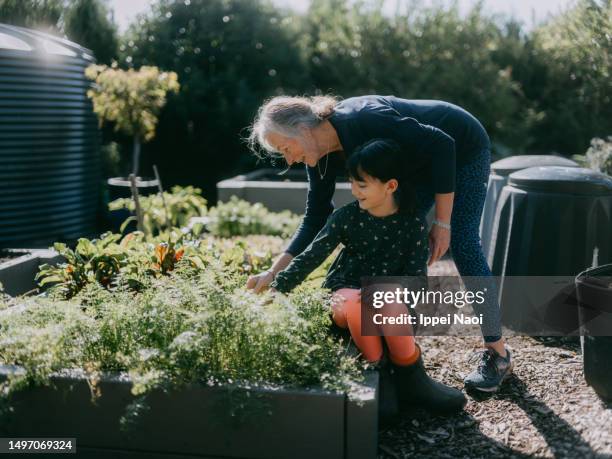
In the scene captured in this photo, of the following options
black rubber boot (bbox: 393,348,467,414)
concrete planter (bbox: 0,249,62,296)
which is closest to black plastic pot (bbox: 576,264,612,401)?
black rubber boot (bbox: 393,348,467,414)

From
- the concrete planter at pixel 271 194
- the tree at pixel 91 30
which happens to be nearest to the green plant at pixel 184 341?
the concrete planter at pixel 271 194

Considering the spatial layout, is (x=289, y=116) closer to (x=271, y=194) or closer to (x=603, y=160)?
(x=271, y=194)

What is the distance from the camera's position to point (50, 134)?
6949 mm

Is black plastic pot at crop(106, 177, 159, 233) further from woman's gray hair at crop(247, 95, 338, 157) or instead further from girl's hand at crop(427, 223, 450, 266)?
girl's hand at crop(427, 223, 450, 266)

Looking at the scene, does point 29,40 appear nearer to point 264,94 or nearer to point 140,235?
point 140,235

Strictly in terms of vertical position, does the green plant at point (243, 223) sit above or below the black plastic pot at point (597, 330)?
below

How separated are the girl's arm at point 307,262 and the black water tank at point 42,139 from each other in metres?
4.60

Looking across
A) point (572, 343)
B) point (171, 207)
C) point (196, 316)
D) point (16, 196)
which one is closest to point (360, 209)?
point (196, 316)

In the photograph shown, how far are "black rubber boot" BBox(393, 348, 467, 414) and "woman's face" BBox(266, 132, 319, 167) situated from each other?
1004 mm

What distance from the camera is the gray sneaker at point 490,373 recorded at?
3.26m

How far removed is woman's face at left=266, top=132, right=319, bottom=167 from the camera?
292cm

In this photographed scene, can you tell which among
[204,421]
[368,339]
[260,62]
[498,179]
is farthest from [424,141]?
[260,62]

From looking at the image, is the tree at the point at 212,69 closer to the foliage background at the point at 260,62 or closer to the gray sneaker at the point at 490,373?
the foliage background at the point at 260,62

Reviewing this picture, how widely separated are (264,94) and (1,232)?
17.7 ft
